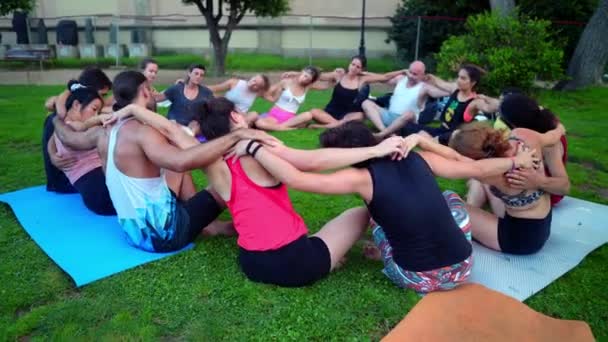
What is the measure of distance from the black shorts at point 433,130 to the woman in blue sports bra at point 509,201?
7.57ft

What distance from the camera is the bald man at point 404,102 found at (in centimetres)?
794

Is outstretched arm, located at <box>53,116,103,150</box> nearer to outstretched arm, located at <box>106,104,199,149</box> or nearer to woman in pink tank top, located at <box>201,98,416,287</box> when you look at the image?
outstretched arm, located at <box>106,104,199,149</box>

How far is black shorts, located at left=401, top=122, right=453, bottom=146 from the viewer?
20.5 feet

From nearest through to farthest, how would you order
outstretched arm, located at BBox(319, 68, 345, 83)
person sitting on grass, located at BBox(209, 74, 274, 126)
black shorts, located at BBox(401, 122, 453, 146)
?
black shorts, located at BBox(401, 122, 453, 146)
person sitting on grass, located at BBox(209, 74, 274, 126)
outstretched arm, located at BBox(319, 68, 345, 83)

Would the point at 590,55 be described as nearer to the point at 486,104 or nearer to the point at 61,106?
the point at 486,104

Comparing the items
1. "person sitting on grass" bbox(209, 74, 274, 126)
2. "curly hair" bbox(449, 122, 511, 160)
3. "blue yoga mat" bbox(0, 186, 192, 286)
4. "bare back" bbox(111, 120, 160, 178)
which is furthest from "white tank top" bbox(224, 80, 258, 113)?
"curly hair" bbox(449, 122, 511, 160)

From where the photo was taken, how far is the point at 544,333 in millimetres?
2855

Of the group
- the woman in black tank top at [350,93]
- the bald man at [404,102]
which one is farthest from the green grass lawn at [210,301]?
the woman in black tank top at [350,93]

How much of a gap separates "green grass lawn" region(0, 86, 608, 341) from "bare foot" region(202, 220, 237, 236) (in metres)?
0.08

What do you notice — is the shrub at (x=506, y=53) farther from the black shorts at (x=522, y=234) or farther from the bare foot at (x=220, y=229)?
the bare foot at (x=220, y=229)

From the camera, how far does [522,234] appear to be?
3.62 meters

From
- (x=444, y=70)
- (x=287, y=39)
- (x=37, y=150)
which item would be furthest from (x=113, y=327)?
(x=287, y=39)

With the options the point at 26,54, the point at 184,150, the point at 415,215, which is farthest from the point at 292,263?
the point at 26,54

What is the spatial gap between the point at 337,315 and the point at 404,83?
5847 millimetres
